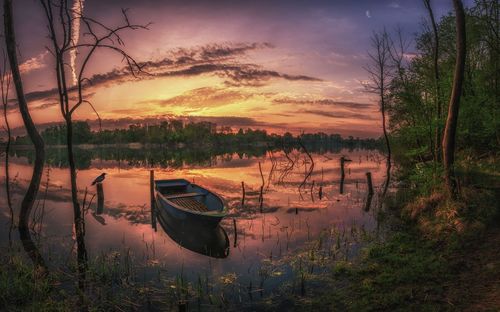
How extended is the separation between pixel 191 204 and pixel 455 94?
13820mm

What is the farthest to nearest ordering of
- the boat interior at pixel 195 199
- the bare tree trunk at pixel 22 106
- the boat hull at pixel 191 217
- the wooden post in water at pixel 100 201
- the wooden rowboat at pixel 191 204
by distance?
the wooden post in water at pixel 100 201 → the boat interior at pixel 195 199 → the wooden rowboat at pixel 191 204 → the boat hull at pixel 191 217 → the bare tree trunk at pixel 22 106

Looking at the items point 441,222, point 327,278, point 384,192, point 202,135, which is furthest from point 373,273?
point 202,135

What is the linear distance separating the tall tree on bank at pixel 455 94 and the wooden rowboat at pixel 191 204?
9.41 m

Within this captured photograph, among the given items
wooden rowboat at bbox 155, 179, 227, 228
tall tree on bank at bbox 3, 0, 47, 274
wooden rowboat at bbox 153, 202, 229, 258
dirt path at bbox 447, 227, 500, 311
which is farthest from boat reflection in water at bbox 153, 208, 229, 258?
dirt path at bbox 447, 227, 500, 311

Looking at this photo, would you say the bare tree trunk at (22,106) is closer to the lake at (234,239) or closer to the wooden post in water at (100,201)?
the lake at (234,239)

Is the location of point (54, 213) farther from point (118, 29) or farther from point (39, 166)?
point (118, 29)

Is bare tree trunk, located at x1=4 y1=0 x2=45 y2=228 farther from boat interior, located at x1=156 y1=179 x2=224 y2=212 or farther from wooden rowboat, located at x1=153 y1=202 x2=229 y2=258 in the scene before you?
boat interior, located at x1=156 y1=179 x2=224 y2=212

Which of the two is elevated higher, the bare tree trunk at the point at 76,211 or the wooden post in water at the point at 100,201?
the bare tree trunk at the point at 76,211

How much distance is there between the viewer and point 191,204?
1939 cm

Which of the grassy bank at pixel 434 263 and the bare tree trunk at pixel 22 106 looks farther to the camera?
the bare tree trunk at pixel 22 106

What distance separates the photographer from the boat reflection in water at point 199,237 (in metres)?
14.9

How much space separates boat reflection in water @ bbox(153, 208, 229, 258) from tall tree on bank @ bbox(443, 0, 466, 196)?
9302mm

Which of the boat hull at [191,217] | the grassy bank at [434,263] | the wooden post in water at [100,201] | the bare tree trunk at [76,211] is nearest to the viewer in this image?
the grassy bank at [434,263]

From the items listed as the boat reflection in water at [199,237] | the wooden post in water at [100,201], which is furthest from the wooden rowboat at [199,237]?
the wooden post in water at [100,201]
